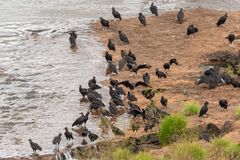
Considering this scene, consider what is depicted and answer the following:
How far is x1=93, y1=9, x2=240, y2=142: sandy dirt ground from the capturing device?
2023 cm

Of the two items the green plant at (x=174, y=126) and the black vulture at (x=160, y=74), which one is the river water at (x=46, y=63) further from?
the green plant at (x=174, y=126)

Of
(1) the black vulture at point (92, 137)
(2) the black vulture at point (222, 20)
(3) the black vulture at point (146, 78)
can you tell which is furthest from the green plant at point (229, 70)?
(1) the black vulture at point (92, 137)

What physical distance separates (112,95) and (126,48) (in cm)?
657

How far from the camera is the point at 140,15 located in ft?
94.7

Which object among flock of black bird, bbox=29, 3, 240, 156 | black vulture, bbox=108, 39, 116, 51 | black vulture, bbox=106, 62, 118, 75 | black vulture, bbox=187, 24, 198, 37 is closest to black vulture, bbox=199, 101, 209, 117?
flock of black bird, bbox=29, 3, 240, 156

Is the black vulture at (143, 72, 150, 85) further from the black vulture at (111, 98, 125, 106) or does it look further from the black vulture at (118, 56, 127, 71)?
the black vulture at (111, 98, 125, 106)

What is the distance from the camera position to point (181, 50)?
2617cm

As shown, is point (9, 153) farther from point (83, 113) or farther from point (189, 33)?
point (189, 33)

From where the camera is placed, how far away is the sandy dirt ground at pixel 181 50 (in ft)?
66.4

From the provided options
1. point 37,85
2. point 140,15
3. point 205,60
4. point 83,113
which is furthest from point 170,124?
point 140,15

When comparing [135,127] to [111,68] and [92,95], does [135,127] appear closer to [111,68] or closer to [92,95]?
[92,95]

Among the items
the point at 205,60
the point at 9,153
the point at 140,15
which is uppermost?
the point at 140,15

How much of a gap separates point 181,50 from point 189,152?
12.6 metres

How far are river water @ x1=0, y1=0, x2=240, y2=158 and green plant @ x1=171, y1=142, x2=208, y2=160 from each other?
415cm
